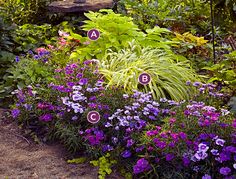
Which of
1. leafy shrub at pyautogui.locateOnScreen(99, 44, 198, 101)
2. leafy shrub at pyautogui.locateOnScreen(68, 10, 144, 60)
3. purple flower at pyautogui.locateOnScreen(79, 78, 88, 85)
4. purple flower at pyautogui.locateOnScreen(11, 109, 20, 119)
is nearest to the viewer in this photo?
purple flower at pyautogui.locateOnScreen(79, 78, 88, 85)

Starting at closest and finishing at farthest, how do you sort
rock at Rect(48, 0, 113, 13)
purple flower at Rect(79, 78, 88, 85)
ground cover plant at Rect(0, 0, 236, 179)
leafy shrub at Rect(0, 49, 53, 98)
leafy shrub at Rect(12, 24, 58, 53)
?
ground cover plant at Rect(0, 0, 236, 179), purple flower at Rect(79, 78, 88, 85), leafy shrub at Rect(0, 49, 53, 98), leafy shrub at Rect(12, 24, 58, 53), rock at Rect(48, 0, 113, 13)

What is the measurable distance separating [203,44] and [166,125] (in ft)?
8.88

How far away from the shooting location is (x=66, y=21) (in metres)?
6.89

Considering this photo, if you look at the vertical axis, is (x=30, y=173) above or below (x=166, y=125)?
below

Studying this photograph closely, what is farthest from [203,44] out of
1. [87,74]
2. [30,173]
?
[30,173]


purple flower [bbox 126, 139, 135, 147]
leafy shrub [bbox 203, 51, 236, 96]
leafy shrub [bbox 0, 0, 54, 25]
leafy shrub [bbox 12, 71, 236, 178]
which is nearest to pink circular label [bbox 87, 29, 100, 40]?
leafy shrub [bbox 12, 71, 236, 178]

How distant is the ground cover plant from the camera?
3430mm

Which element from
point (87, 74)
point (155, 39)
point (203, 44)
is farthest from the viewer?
point (203, 44)

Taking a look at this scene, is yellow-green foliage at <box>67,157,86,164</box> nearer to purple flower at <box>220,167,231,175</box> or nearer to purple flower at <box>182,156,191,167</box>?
purple flower at <box>182,156,191,167</box>

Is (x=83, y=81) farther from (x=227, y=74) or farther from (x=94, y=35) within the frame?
(x=227, y=74)

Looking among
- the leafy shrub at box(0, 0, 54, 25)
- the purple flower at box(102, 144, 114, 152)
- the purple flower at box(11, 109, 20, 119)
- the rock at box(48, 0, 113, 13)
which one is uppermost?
the rock at box(48, 0, 113, 13)

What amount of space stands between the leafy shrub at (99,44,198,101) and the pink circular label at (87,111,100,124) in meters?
0.57

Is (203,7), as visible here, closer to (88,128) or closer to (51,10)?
(51,10)

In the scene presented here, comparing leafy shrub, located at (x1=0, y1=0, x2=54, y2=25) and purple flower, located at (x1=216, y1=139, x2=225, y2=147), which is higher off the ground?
leafy shrub, located at (x1=0, y1=0, x2=54, y2=25)
